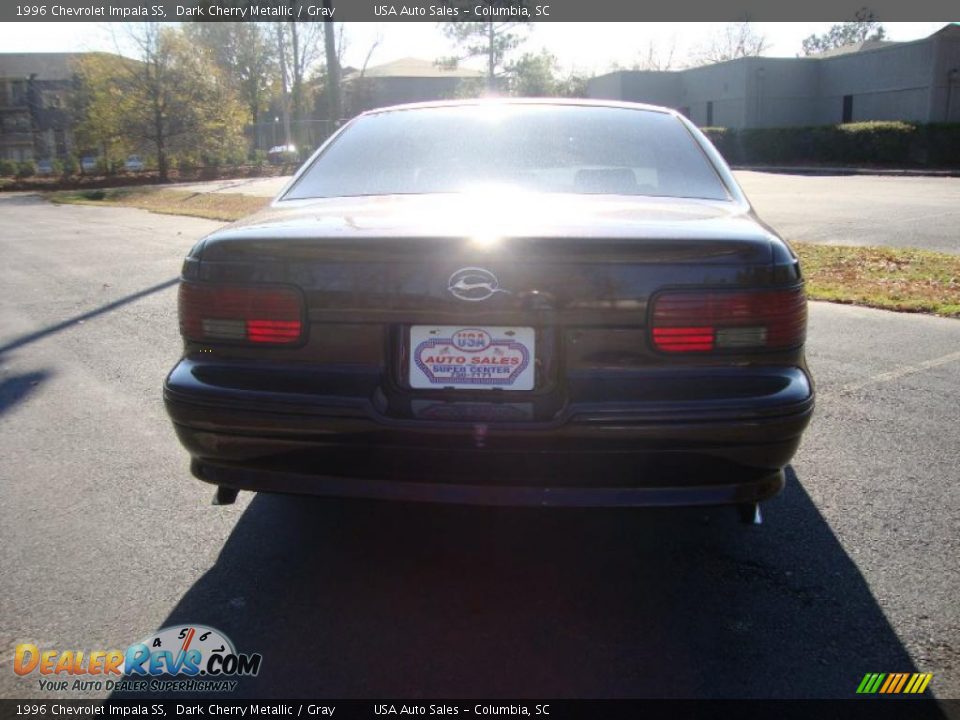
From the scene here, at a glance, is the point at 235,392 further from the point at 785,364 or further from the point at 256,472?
the point at 785,364

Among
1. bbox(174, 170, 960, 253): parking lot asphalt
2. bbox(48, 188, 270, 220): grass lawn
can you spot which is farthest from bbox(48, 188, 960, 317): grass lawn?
bbox(48, 188, 270, 220): grass lawn

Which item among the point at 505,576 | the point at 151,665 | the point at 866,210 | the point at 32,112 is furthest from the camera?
the point at 32,112

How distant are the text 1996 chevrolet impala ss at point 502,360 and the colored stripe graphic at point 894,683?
1.86 ft

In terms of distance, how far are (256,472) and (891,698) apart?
190 centimetres

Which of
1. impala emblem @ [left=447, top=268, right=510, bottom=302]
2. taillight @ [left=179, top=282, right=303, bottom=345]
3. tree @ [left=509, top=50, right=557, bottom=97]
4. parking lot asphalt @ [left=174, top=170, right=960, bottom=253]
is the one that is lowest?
parking lot asphalt @ [left=174, top=170, right=960, bottom=253]

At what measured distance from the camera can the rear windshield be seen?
3.21 m

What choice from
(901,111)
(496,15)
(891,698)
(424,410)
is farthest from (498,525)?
(496,15)

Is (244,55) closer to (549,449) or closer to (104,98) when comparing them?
(104,98)

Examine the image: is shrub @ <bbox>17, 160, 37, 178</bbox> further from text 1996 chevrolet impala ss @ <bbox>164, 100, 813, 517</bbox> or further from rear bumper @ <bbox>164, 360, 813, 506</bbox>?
rear bumper @ <bbox>164, 360, 813, 506</bbox>

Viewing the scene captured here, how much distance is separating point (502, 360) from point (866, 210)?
14.9 meters

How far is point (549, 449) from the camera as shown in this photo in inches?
94.3

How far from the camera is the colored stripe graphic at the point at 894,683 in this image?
2227 mm

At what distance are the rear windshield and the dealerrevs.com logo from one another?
168cm

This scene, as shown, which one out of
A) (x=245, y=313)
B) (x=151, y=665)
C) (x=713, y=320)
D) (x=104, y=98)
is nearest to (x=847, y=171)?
(x=104, y=98)
